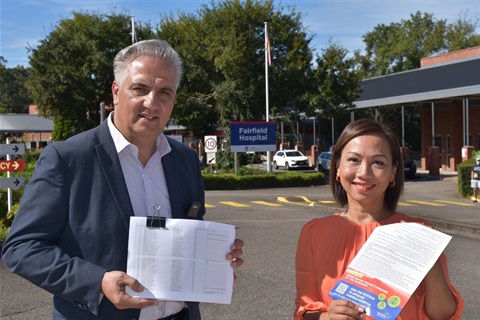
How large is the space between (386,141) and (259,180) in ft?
89.8

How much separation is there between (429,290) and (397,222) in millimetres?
351

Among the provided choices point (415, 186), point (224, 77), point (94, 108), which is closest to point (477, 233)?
point (415, 186)

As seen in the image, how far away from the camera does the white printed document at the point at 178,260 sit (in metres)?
2.71

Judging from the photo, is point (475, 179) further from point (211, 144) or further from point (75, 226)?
point (75, 226)

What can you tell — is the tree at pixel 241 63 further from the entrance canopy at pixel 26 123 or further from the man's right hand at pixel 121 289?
the man's right hand at pixel 121 289

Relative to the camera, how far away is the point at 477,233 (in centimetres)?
1337

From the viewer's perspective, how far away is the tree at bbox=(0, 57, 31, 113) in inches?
4496

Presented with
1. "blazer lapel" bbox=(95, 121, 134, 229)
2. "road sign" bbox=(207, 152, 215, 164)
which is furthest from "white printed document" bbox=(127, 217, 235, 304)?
"road sign" bbox=(207, 152, 215, 164)

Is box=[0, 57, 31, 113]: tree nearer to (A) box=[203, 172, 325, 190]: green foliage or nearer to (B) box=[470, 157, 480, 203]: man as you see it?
(A) box=[203, 172, 325, 190]: green foliage

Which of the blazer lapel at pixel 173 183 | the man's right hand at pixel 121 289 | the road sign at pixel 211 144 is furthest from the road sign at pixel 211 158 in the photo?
the man's right hand at pixel 121 289

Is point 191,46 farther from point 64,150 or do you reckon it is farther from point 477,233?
point 64,150

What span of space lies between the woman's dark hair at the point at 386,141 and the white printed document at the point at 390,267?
1.25 feet

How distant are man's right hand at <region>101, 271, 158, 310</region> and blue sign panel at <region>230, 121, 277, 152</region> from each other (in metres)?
28.0

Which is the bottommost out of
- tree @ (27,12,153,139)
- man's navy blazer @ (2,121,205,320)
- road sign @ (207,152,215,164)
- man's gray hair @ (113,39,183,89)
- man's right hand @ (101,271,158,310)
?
road sign @ (207,152,215,164)
